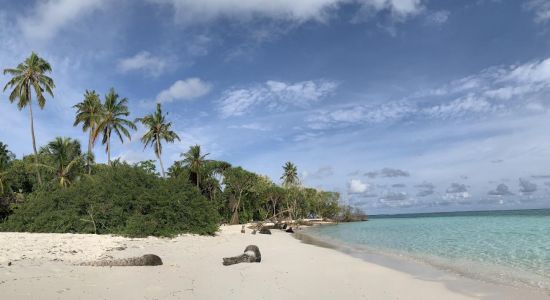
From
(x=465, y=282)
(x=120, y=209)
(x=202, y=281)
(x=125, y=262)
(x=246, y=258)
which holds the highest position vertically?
(x=120, y=209)

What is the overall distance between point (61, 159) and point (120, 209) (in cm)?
2267

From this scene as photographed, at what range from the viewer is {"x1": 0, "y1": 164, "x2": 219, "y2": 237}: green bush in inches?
931

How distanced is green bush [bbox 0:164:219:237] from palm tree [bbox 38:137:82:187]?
1241 cm

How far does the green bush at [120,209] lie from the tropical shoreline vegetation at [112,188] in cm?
6

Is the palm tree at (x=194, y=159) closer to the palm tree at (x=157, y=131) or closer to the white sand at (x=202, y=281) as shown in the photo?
the palm tree at (x=157, y=131)

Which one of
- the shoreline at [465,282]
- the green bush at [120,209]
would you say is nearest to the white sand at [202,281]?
the shoreline at [465,282]

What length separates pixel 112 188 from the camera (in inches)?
1001

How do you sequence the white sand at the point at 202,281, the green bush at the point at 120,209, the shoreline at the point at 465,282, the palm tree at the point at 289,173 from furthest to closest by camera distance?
the palm tree at the point at 289,173 < the green bush at the point at 120,209 < the shoreline at the point at 465,282 < the white sand at the point at 202,281

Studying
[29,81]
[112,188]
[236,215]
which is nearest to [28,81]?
[29,81]

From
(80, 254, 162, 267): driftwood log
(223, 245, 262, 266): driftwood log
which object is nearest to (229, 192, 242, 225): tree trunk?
(223, 245, 262, 266): driftwood log

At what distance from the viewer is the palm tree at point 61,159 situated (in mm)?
39938

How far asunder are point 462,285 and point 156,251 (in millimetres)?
11475

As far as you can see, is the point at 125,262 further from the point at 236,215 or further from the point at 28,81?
the point at 236,215

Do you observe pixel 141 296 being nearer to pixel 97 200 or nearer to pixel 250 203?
pixel 97 200
